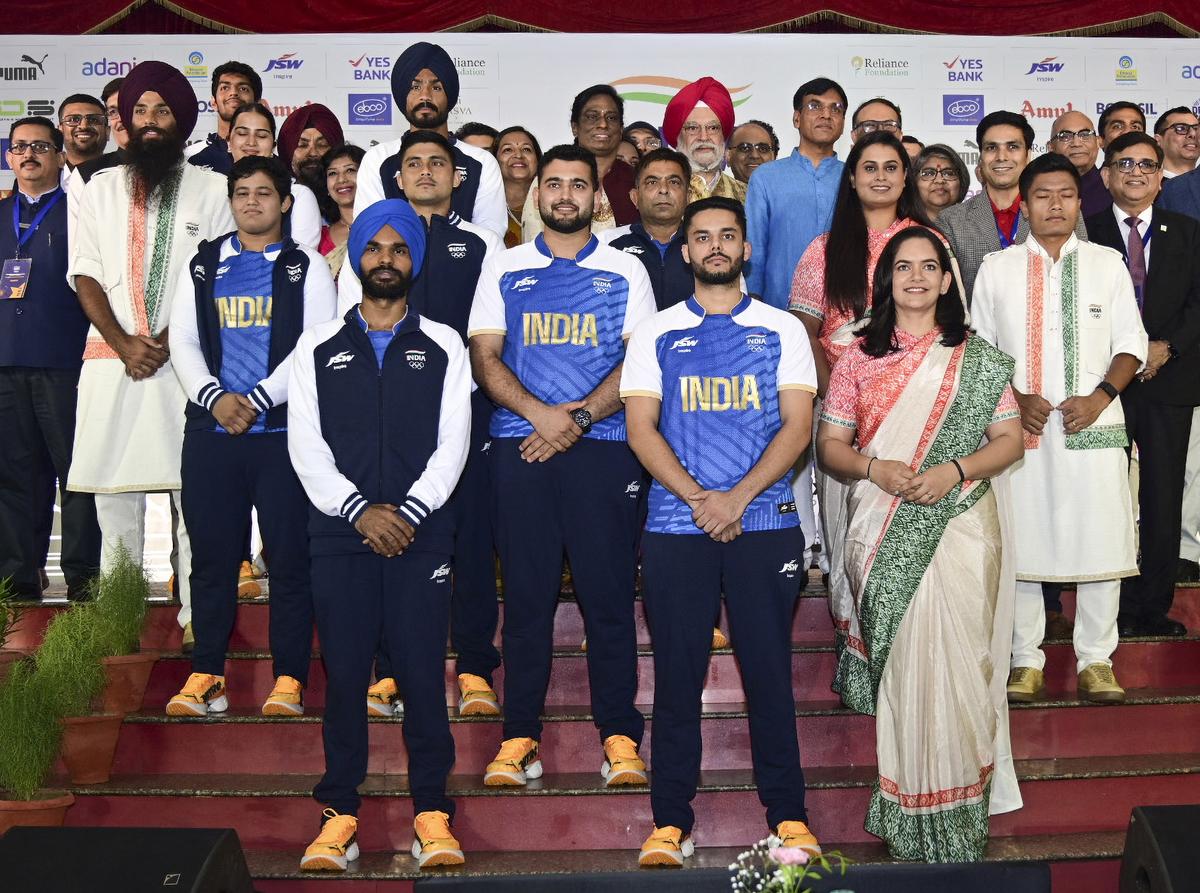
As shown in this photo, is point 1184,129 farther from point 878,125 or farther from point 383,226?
point 383,226

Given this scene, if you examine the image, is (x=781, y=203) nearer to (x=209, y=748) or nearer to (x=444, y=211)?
(x=444, y=211)

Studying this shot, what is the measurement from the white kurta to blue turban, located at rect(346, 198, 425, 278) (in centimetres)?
193

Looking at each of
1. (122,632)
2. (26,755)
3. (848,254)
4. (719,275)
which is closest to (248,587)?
(122,632)

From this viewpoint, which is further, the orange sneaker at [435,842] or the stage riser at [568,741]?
the stage riser at [568,741]

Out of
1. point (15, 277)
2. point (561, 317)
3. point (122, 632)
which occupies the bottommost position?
point (122, 632)

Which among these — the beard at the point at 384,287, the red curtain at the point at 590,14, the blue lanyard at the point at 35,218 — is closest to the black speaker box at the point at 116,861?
the beard at the point at 384,287

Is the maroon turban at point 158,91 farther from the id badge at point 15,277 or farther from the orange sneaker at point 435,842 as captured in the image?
the orange sneaker at point 435,842

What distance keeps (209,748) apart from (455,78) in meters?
2.49

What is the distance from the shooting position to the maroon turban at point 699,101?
5492mm

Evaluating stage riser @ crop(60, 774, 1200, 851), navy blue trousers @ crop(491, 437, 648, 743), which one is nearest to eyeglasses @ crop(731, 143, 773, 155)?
navy blue trousers @ crop(491, 437, 648, 743)

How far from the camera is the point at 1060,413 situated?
15.3 ft

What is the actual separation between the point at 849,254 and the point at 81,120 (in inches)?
126

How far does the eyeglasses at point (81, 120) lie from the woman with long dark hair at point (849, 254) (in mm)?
2989

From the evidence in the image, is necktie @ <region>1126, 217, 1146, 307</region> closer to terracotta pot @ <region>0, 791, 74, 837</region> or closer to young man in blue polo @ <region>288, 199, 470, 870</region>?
young man in blue polo @ <region>288, 199, 470, 870</region>
